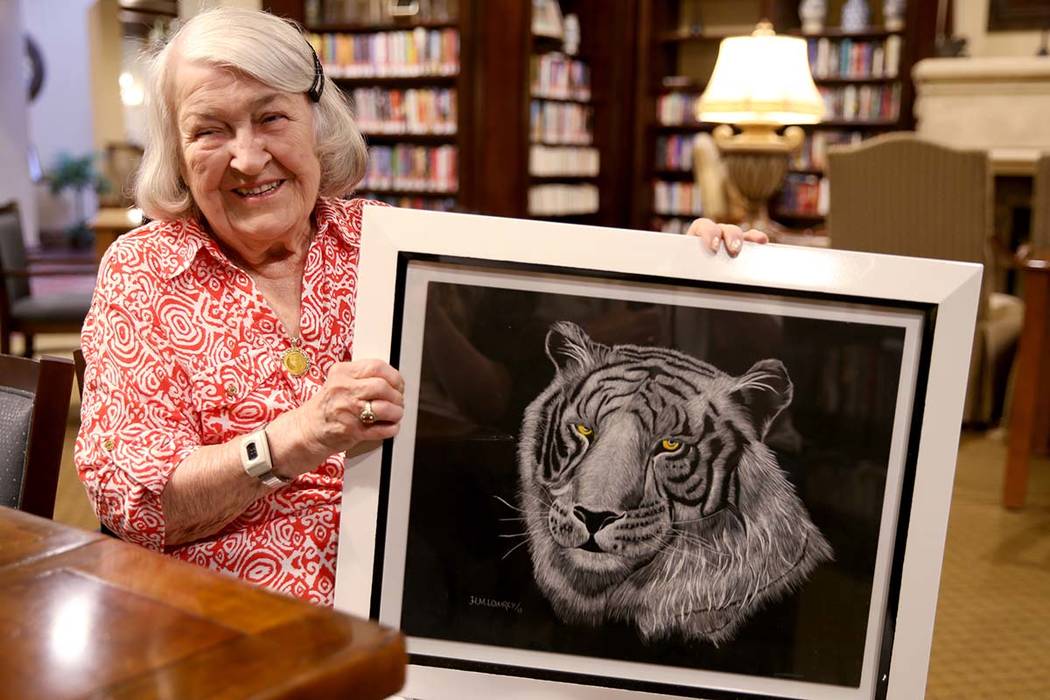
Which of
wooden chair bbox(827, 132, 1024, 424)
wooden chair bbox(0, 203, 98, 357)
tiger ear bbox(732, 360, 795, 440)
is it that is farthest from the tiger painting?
wooden chair bbox(0, 203, 98, 357)

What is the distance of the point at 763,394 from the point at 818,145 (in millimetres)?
6172

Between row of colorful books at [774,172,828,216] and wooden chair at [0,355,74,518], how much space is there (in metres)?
6.25

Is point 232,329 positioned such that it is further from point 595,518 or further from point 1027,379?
point 1027,379

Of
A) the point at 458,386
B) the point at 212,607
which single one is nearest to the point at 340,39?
the point at 458,386

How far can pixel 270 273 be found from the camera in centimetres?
128

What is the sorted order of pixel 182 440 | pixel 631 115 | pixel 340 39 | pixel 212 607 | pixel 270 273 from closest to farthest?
pixel 212 607, pixel 182 440, pixel 270 273, pixel 340 39, pixel 631 115

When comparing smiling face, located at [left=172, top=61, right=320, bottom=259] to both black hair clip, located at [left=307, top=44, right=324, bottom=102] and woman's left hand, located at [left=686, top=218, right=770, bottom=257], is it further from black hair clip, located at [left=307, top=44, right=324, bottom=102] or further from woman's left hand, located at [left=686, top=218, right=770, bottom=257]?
woman's left hand, located at [left=686, top=218, right=770, bottom=257]

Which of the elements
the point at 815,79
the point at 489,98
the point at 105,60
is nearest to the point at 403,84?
the point at 489,98

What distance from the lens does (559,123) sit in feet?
21.9

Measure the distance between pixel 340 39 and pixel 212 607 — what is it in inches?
243

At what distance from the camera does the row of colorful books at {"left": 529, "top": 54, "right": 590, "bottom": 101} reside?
6.31m

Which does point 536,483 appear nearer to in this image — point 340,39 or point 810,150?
point 340,39

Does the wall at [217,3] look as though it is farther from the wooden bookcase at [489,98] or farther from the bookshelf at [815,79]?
the bookshelf at [815,79]

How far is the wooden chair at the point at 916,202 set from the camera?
3982 millimetres
